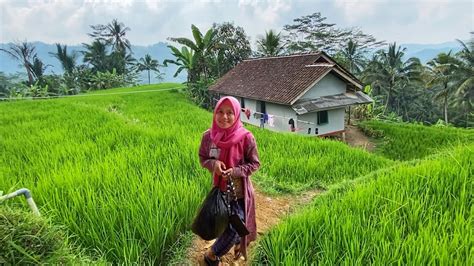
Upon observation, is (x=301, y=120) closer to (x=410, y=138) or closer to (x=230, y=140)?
(x=410, y=138)

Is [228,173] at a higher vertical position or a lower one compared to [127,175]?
higher

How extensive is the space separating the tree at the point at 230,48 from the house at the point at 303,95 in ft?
27.2

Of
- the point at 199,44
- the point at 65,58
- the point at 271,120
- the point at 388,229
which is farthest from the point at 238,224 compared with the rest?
the point at 65,58

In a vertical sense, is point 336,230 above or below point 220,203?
below

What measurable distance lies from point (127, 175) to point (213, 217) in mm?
1872

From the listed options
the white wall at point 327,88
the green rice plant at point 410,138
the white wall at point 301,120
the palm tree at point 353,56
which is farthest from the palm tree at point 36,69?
the green rice plant at point 410,138

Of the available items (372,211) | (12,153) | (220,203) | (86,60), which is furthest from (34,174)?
(86,60)

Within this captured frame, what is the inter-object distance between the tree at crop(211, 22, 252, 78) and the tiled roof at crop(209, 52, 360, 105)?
5375mm

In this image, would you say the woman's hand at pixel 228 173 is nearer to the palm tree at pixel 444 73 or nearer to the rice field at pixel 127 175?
the rice field at pixel 127 175

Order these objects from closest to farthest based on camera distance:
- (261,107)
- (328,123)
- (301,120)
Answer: (301,120) → (328,123) → (261,107)

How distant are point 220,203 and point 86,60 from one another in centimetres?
3720

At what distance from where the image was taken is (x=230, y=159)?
2229 mm

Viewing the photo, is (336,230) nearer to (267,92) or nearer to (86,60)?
(267,92)

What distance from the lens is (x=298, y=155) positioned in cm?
643
